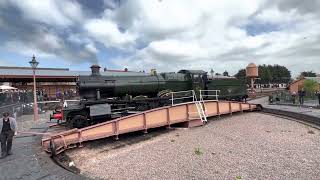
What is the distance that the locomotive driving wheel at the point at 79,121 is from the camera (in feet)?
53.6

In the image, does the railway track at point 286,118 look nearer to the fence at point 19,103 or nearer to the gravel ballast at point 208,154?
the gravel ballast at point 208,154

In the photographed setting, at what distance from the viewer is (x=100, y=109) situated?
1691 centimetres

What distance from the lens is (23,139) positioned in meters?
15.5

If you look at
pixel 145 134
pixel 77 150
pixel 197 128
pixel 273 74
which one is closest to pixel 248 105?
pixel 197 128

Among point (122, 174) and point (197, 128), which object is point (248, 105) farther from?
point (122, 174)

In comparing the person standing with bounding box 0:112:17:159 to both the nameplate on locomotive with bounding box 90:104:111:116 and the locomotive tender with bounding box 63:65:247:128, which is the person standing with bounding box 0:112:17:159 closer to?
the locomotive tender with bounding box 63:65:247:128

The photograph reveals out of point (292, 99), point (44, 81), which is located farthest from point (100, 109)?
point (44, 81)

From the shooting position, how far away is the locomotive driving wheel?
53.6 ft

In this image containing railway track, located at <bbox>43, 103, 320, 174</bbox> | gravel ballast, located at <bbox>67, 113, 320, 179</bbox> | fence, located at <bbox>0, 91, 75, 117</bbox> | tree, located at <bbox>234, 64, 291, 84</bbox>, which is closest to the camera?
gravel ballast, located at <bbox>67, 113, 320, 179</bbox>

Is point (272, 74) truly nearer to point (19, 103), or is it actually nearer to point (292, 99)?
point (292, 99)

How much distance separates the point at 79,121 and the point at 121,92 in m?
3.45

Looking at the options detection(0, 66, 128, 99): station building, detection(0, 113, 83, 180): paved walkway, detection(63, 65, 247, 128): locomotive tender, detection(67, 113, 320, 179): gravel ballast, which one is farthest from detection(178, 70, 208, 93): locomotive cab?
detection(0, 66, 128, 99): station building

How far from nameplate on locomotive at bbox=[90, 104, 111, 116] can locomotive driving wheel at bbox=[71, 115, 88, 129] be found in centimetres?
48

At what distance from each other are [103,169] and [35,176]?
3297 mm
